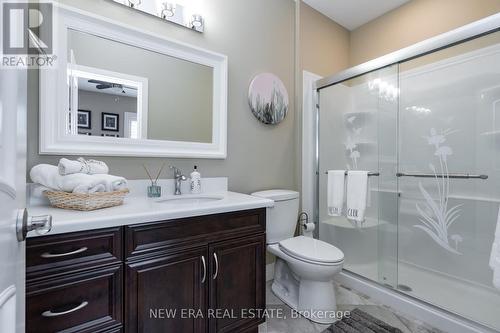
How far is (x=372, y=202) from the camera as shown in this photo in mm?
2213

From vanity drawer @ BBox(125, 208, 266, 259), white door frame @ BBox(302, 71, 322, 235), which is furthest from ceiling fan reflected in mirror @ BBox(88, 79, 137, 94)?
white door frame @ BBox(302, 71, 322, 235)

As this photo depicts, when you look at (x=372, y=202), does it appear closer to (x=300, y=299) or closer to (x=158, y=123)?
(x=300, y=299)

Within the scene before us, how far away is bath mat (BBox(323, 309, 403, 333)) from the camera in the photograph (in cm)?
151

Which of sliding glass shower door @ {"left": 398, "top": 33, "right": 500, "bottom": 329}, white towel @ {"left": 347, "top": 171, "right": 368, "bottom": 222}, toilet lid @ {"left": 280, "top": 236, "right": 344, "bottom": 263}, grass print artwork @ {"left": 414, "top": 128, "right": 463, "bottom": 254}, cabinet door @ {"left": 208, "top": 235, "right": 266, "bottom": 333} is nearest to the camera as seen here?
cabinet door @ {"left": 208, "top": 235, "right": 266, "bottom": 333}

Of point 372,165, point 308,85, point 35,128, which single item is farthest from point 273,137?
point 35,128

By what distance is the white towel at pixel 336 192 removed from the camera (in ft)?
7.02

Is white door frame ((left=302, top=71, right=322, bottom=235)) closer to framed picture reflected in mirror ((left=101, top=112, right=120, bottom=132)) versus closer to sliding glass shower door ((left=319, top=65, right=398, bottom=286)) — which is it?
sliding glass shower door ((left=319, top=65, right=398, bottom=286))

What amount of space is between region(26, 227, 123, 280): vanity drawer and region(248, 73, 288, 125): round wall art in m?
1.43

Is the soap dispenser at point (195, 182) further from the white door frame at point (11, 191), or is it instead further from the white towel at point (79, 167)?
the white door frame at point (11, 191)

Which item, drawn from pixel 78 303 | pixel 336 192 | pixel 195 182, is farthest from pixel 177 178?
pixel 336 192

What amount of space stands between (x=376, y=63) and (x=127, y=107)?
1.91 m

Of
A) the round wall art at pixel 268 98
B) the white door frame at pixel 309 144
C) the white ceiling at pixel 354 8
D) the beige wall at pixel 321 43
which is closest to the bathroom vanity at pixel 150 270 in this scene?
the round wall art at pixel 268 98

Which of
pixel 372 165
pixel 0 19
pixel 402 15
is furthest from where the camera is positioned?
pixel 402 15

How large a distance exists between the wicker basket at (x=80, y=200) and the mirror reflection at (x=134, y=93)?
1.42ft
